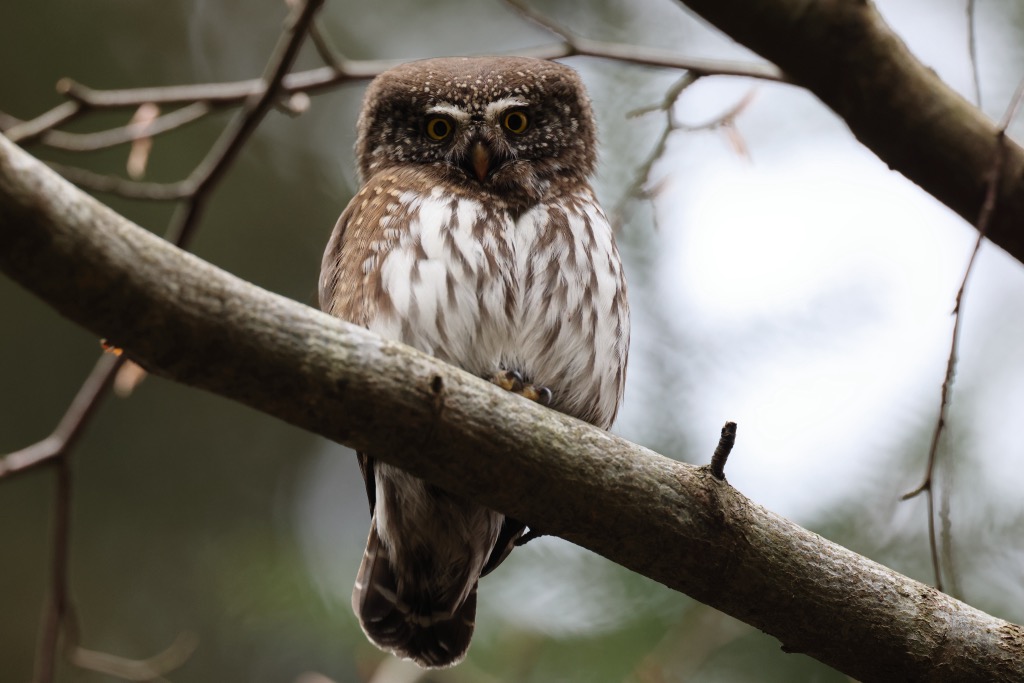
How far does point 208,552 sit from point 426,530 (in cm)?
334

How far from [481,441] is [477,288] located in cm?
89

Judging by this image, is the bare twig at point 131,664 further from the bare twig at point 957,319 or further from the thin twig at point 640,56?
the bare twig at point 957,319

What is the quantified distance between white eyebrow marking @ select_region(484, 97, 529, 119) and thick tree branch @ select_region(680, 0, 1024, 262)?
971 millimetres

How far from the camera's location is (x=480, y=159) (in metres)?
3.33

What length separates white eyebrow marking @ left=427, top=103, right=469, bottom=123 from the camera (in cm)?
344

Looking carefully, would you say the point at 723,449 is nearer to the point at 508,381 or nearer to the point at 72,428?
the point at 508,381

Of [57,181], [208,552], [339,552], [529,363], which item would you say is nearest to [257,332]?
[57,181]

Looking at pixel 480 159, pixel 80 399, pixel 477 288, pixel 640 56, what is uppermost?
pixel 640 56

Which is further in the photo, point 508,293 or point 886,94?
point 508,293

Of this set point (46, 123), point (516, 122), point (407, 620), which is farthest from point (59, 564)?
point (516, 122)

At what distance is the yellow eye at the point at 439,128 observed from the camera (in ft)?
11.4

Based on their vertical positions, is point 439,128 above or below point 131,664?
above

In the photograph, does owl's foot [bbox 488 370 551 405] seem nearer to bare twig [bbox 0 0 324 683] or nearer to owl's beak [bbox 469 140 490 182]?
owl's beak [bbox 469 140 490 182]

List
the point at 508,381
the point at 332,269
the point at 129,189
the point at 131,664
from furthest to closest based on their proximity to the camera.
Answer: the point at 131,664 < the point at 332,269 < the point at 129,189 < the point at 508,381
